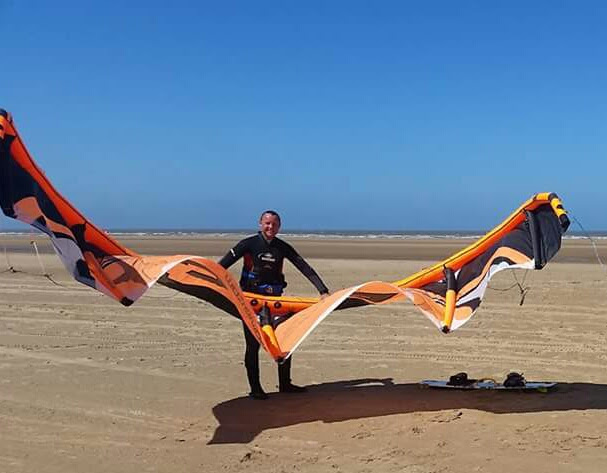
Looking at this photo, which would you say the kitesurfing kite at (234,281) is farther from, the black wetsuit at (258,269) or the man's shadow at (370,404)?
the man's shadow at (370,404)

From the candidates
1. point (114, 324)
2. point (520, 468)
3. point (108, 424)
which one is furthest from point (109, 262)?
point (114, 324)

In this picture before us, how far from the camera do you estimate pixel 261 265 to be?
6684mm

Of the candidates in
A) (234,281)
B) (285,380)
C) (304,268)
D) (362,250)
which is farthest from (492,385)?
(362,250)

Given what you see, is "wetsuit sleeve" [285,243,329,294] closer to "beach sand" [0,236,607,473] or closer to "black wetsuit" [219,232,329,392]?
"black wetsuit" [219,232,329,392]

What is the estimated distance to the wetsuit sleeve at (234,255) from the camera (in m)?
6.44

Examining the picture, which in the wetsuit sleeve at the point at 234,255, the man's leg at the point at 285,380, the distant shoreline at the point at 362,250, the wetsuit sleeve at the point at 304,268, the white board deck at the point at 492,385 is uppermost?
the wetsuit sleeve at the point at 234,255

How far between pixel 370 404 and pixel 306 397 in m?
0.67

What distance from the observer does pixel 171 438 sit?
18.1 feet

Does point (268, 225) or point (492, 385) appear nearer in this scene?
point (268, 225)

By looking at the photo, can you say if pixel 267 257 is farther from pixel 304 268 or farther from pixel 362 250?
pixel 362 250

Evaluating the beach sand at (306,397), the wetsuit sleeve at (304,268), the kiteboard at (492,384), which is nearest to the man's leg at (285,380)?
the beach sand at (306,397)

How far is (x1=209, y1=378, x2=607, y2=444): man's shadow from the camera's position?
19.5 feet

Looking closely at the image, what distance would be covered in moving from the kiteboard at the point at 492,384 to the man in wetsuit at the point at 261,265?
1518 millimetres

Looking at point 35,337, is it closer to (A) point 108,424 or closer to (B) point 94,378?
(B) point 94,378
